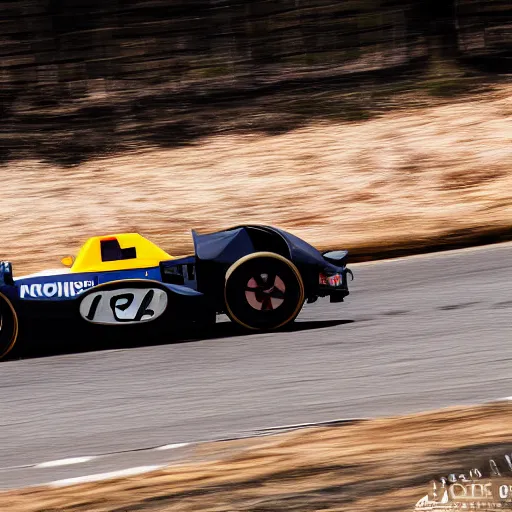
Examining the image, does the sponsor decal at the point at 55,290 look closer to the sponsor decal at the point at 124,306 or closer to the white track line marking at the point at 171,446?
the sponsor decal at the point at 124,306

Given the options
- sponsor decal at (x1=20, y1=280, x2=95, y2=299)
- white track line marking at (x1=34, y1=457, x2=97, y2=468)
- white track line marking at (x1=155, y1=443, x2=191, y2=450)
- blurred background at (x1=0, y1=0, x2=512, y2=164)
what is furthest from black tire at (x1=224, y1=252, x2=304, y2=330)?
blurred background at (x1=0, y1=0, x2=512, y2=164)

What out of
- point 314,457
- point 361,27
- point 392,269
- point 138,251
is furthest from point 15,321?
point 361,27

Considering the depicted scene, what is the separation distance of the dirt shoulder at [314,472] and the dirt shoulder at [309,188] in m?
5.44

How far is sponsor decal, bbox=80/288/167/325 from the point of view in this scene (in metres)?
7.38

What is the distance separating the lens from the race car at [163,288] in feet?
24.4

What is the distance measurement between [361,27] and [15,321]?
11.7 metres

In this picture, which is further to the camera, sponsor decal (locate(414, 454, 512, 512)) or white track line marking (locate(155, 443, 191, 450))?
white track line marking (locate(155, 443, 191, 450))

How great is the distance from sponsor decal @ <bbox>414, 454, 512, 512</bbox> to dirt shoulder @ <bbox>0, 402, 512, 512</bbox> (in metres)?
0.06

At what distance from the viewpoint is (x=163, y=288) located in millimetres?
→ 7406

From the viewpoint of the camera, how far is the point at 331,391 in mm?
6508

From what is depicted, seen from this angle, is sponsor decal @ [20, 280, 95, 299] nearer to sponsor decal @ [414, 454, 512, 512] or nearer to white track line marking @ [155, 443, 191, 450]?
white track line marking @ [155, 443, 191, 450]

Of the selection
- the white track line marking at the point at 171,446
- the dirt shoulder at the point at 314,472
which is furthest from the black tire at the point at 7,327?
the dirt shoulder at the point at 314,472

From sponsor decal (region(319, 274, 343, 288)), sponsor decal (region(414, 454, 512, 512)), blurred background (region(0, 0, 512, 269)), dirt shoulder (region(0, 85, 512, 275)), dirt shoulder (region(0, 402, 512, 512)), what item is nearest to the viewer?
sponsor decal (region(414, 454, 512, 512))

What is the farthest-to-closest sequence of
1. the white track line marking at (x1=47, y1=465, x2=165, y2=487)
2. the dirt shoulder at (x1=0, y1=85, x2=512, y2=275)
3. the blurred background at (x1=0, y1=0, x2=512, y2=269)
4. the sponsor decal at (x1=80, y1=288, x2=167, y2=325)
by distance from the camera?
1. the blurred background at (x1=0, y1=0, x2=512, y2=269)
2. the dirt shoulder at (x1=0, y1=85, x2=512, y2=275)
3. the sponsor decal at (x1=80, y1=288, x2=167, y2=325)
4. the white track line marking at (x1=47, y1=465, x2=165, y2=487)
